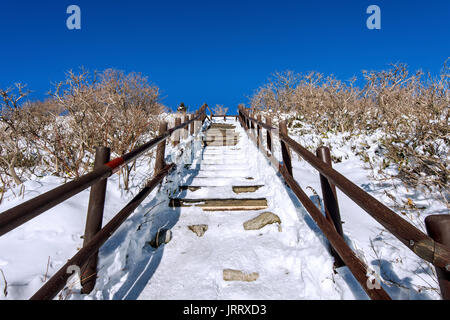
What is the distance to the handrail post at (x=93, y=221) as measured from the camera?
1887mm

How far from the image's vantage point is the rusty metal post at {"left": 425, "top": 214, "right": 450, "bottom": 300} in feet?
2.88

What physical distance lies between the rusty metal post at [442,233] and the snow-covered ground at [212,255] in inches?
29.3

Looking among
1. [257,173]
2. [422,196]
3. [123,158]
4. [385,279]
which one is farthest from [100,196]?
[422,196]

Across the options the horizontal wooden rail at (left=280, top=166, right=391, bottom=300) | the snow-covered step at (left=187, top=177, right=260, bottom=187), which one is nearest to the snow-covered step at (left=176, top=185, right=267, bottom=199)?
the snow-covered step at (left=187, top=177, right=260, bottom=187)

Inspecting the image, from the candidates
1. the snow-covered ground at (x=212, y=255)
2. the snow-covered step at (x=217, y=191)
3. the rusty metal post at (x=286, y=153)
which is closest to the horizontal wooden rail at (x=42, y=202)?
the snow-covered ground at (x=212, y=255)

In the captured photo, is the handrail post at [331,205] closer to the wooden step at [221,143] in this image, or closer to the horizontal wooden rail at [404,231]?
the horizontal wooden rail at [404,231]

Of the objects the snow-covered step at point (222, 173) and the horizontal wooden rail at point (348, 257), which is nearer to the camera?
the horizontal wooden rail at point (348, 257)

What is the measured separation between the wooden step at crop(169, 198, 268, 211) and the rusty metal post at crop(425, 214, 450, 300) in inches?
108

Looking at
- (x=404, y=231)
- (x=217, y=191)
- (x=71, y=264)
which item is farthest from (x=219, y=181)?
(x=404, y=231)

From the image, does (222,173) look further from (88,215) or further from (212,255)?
(88,215)

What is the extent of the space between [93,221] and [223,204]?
210 cm

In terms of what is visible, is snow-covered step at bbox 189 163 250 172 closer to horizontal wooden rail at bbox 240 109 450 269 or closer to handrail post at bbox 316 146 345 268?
handrail post at bbox 316 146 345 268

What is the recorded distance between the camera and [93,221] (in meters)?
1.93

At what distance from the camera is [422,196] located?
3.43 meters
